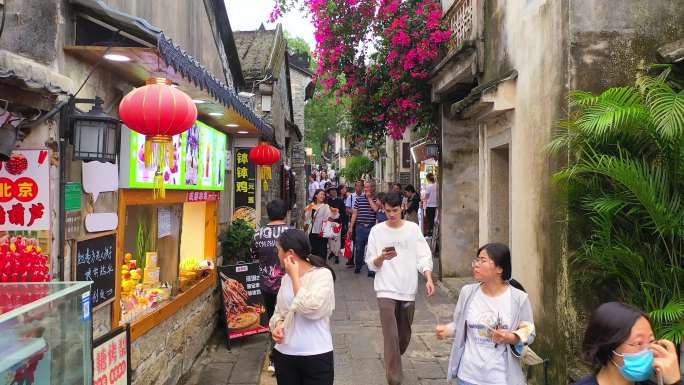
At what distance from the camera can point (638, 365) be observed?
7.46ft

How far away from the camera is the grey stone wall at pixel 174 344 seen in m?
5.09

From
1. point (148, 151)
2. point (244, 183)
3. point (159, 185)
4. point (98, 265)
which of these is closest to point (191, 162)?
point (159, 185)

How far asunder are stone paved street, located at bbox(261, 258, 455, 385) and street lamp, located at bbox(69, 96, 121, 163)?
11.7 feet

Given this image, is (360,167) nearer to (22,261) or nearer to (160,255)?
(160,255)

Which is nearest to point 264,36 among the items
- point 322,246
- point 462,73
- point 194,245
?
point 322,246

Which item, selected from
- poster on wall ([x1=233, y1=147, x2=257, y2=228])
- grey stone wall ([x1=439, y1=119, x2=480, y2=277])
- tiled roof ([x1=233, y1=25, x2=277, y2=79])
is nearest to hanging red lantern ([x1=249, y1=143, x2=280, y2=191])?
poster on wall ([x1=233, y1=147, x2=257, y2=228])

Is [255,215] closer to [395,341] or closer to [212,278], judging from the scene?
[212,278]

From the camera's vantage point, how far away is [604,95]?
4.86 meters

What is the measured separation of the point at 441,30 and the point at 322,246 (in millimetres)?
5031

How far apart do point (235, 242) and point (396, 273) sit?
3.93 m

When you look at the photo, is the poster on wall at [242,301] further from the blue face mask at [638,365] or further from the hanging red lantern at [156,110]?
the blue face mask at [638,365]

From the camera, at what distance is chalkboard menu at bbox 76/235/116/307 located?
416 centimetres

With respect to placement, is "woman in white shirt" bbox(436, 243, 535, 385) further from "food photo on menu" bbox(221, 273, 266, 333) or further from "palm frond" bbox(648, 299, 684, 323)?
"food photo on menu" bbox(221, 273, 266, 333)

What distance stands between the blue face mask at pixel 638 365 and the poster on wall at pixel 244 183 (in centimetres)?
846
